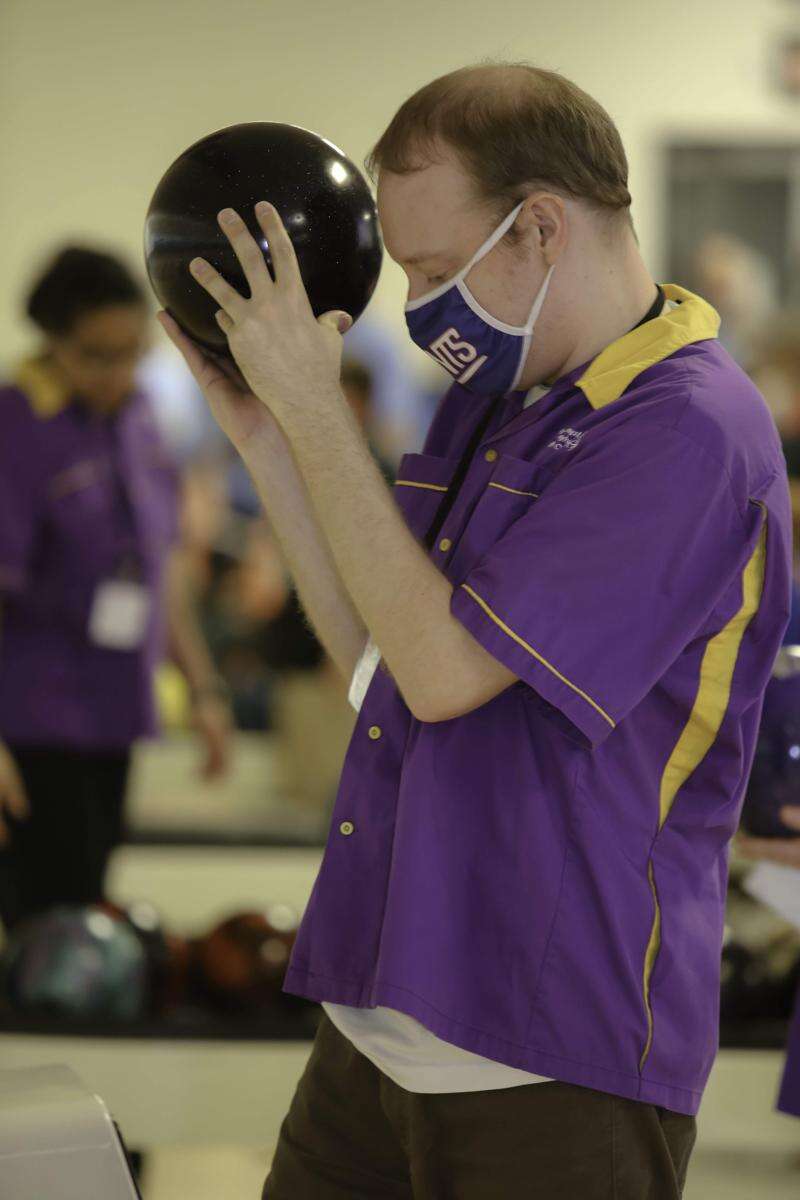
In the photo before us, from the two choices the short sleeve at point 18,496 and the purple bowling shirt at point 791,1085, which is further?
the short sleeve at point 18,496

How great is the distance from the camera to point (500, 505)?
4.83 ft

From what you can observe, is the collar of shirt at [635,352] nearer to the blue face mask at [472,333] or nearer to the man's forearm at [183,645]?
the blue face mask at [472,333]

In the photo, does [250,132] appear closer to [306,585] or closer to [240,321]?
[240,321]

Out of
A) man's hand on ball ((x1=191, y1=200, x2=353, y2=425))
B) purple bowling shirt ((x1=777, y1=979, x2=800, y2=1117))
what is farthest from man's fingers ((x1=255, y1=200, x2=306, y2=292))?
purple bowling shirt ((x1=777, y1=979, x2=800, y2=1117))

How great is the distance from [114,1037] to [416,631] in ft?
7.11

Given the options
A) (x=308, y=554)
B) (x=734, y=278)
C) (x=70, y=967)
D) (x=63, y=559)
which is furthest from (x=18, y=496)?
(x=734, y=278)

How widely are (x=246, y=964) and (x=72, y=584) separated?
0.91 metres

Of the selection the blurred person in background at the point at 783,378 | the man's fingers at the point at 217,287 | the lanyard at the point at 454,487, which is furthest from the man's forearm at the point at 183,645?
the man's fingers at the point at 217,287

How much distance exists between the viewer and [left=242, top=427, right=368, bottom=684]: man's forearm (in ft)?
5.65

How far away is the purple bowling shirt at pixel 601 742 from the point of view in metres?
1.35

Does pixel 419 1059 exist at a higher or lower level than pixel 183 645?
higher

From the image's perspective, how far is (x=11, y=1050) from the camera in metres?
3.13

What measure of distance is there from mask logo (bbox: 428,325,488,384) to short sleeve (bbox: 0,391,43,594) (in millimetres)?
1912

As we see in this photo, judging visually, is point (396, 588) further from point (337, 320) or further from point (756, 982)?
point (756, 982)
